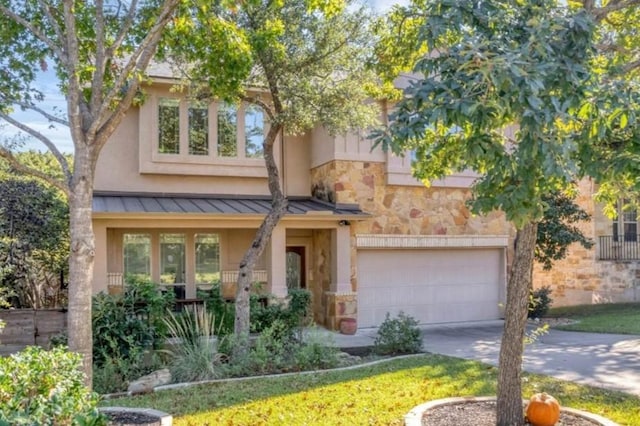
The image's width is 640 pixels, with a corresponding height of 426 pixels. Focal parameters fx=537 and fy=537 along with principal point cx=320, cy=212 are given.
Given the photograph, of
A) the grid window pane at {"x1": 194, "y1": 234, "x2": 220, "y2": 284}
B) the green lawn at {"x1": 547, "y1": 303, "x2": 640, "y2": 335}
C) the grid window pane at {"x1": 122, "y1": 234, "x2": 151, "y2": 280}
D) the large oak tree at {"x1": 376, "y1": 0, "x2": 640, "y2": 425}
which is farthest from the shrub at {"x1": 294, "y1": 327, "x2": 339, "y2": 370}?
the green lawn at {"x1": 547, "y1": 303, "x2": 640, "y2": 335}

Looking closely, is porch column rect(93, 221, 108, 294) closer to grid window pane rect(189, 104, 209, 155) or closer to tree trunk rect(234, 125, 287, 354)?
grid window pane rect(189, 104, 209, 155)

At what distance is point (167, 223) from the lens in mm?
13195

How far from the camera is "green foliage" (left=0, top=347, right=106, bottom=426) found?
3812 mm

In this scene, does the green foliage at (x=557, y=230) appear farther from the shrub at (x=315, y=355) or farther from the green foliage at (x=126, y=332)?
the green foliage at (x=126, y=332)

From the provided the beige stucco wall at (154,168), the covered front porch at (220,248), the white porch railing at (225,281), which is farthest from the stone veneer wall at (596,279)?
the beige stucco wall at (154,168)

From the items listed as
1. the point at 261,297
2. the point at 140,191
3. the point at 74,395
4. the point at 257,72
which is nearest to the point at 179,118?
the point at 140,191

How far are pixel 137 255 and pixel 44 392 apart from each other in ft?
36.5

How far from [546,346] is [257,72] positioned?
8.64 meters

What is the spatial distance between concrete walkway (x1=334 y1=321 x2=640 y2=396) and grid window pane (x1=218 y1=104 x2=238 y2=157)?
19.5ft

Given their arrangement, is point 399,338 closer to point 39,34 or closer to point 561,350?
point 561,350

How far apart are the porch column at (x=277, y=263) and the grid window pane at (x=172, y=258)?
108 inches

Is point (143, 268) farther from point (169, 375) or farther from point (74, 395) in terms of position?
point (74, 395)

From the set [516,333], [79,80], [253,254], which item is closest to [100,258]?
[253,254]

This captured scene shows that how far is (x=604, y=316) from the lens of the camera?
16.7 m
